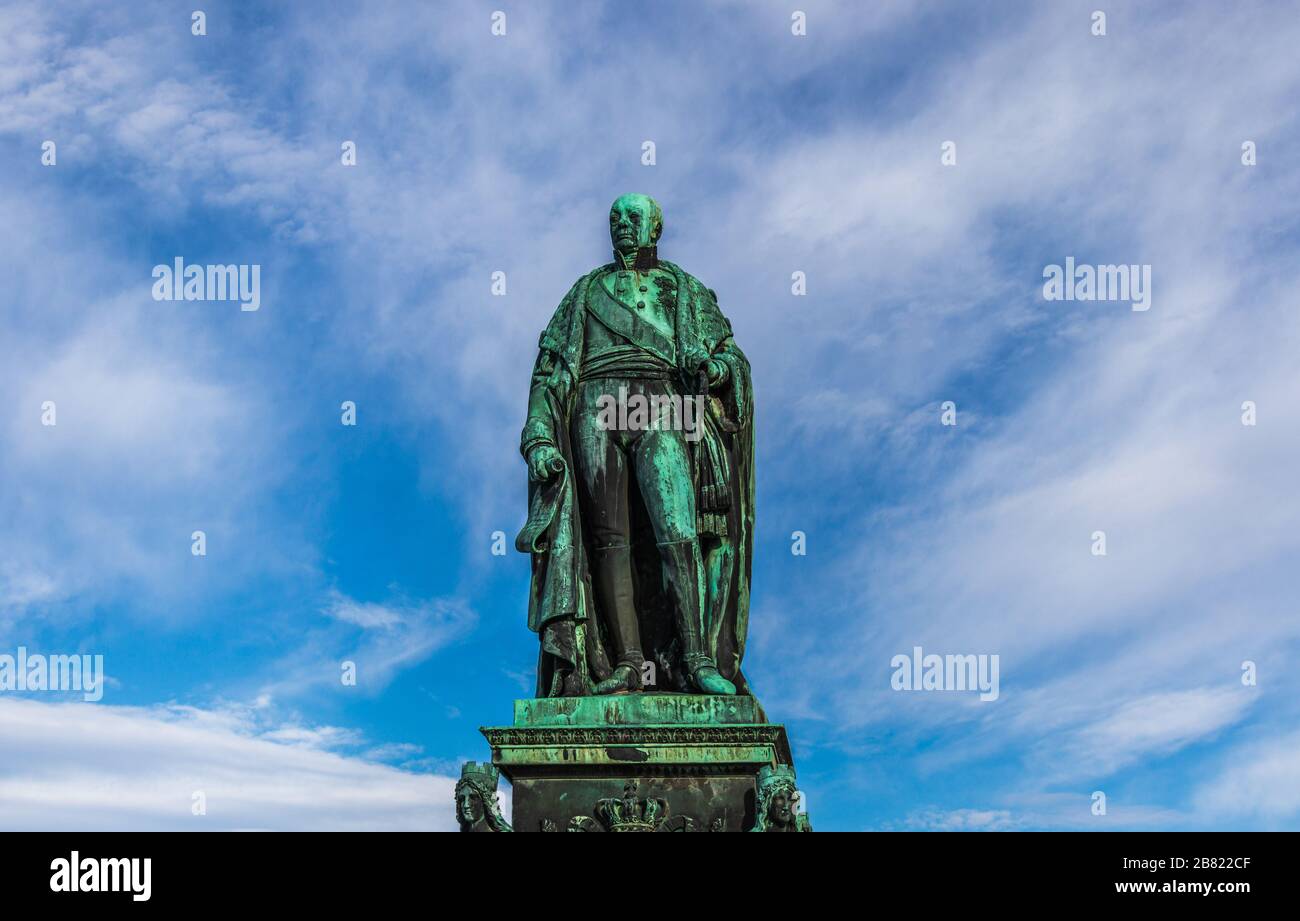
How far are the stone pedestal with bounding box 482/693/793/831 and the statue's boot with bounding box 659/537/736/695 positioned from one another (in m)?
0.72

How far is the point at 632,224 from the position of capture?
19641 millimetres

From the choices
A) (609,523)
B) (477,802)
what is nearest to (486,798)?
(477,802)

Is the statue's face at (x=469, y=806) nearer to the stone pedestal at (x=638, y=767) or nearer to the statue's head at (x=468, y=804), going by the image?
the statue's head at (x=468, y=804)

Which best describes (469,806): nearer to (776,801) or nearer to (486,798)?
(486,798)

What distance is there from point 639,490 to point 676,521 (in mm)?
517

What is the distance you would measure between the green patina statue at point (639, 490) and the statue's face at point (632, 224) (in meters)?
0.04

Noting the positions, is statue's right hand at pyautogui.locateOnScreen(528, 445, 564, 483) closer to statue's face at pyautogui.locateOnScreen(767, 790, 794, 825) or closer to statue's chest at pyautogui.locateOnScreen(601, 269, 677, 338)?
statue's chest at pyautogui.locateOnScreen(601, 269, 677, 338)

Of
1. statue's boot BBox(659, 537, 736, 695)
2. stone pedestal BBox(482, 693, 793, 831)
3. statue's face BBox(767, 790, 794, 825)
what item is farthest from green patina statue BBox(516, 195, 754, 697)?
statue's face BBox(767, 790, 794, 825)

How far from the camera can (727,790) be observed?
17250mm

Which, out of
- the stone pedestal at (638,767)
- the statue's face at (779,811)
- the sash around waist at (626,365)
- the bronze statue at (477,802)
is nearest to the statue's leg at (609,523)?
the sash around waist at (626,365)
